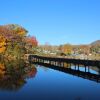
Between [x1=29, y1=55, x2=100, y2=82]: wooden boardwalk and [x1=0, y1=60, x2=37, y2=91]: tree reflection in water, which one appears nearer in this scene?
[x1=0, y1=60, x2=37, y2=91]: tree reflection in water

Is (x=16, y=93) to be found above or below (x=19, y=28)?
below

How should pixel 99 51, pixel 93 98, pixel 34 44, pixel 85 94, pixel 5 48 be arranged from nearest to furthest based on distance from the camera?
pixel 93 98 → pixel 85 94 → pixel 5 48 → pixel 34 44 → pixel 99 51

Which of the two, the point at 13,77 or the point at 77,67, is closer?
the point at 13,77

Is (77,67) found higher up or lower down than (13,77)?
higher up

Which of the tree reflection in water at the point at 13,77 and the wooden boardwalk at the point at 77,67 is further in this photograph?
the wooden boardwalk at the point at 77,67

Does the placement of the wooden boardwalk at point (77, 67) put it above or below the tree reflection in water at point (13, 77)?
above

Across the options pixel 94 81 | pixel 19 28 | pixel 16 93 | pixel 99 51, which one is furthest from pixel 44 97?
pixel 99 51

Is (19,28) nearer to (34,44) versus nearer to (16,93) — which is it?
(34,44)

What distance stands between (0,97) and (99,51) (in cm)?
17416

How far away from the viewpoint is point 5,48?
10881cm

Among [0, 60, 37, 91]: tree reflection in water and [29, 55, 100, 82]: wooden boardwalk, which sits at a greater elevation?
[29, 55, 100, 82]: wooden boardwalk

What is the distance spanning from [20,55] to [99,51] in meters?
91.8

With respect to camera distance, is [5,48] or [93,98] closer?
[93,98]

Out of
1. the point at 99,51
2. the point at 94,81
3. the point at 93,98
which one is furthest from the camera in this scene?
the point at 99,51
